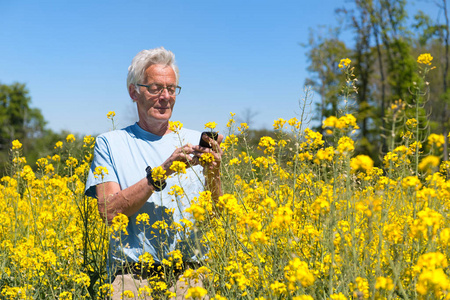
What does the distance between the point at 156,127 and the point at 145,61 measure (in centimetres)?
51

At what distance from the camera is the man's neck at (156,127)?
11.0 feet

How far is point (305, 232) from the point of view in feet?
7.73

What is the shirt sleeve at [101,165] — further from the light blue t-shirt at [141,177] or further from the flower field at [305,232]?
the flower field at [305,232]

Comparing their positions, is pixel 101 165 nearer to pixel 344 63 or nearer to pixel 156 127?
pixel 156 127

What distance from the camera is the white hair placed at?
11.2 ft

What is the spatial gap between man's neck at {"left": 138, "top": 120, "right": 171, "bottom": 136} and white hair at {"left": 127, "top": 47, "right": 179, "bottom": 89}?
0.33m

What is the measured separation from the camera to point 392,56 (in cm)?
1956

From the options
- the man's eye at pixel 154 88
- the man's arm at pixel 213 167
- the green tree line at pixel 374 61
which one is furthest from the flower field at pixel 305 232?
the green tree line at pixel 374 61

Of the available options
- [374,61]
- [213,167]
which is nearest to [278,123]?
[213,167]

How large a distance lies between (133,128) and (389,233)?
2.07m

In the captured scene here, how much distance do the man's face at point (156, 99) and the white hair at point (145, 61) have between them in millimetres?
39

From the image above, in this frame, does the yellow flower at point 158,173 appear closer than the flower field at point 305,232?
No

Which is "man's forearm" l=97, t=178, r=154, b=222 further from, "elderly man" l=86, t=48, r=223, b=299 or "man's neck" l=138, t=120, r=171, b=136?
"man's neck" l=138, t=120, r=171, b=136

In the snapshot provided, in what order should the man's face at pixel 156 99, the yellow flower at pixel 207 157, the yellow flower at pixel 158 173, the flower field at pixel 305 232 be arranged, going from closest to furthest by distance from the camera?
the flower field at pixel 305 232
the yellow flower at pixel 158 173
the yellow flower at pixel 207 157
the man's face at pixel 156 99
